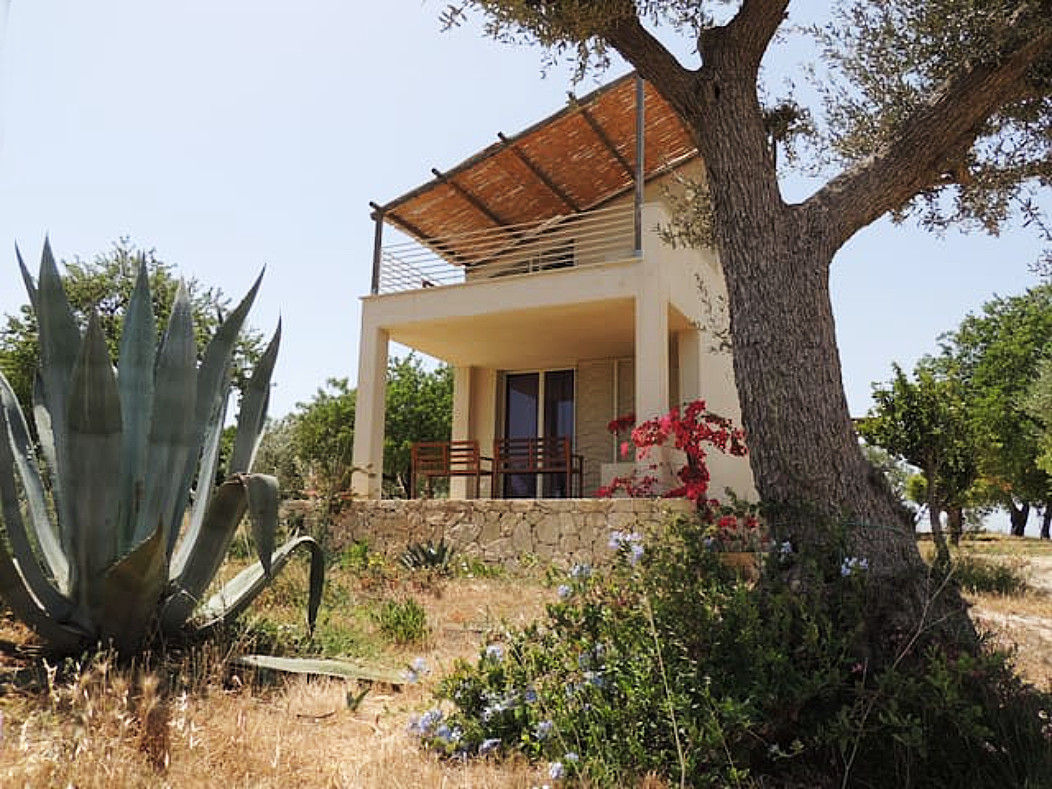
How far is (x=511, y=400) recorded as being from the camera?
14.4 metres

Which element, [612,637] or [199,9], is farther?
[199,9]

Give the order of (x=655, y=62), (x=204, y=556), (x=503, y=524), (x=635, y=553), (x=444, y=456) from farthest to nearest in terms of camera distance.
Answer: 1. (x=444, y=456)
2. (x=503, y=524)
3. (x=655, y=62)
4. (x=204, y=556)
5. (x=635, y=553)

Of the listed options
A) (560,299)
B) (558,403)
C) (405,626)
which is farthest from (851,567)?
(558,403)

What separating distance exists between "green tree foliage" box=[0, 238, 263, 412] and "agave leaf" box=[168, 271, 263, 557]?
1485 centimetres

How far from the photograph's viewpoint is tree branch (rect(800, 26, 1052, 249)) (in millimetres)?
4379

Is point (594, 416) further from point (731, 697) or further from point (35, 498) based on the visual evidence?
point (731, 697)

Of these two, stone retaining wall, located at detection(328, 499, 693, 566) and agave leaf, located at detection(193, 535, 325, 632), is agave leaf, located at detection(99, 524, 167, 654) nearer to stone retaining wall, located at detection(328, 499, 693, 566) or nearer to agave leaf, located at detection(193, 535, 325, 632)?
agave leaf, located at detection(193, 535, 325, 632)

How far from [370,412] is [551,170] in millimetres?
5138

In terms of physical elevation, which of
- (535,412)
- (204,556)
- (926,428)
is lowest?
(204,556)

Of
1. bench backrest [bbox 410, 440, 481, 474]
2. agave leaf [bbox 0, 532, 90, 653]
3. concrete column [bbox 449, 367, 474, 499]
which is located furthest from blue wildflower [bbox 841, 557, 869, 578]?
concrete column [bbox 449, 367, 474, 499]

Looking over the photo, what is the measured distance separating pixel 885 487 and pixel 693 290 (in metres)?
8.19

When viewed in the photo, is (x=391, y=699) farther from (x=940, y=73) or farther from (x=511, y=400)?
(x=511, y=400)

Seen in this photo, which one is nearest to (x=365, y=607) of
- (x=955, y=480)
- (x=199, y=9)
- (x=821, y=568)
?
(x=821, y=568)

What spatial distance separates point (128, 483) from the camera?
3729 millimetres
